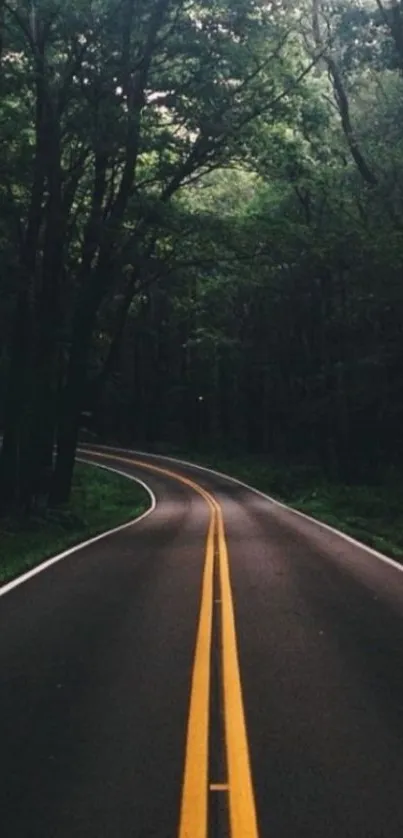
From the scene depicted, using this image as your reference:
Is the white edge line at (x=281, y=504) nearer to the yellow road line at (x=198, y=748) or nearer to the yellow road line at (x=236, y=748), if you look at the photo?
the yellow road line at (x=236, y=748)

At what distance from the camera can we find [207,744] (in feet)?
18.3

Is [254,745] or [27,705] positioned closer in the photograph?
[254,745]

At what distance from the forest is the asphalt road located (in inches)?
417

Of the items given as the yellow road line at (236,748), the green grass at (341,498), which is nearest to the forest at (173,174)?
the green grass at (341,498)

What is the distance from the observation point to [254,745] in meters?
5.56

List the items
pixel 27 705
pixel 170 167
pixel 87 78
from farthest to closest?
1. pixel 170 167
2. pixel 87 78
3. pixel 27 705

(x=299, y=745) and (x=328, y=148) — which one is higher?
(x=328, y=148)

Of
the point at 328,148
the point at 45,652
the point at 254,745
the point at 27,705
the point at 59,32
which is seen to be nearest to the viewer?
the point at 254,745

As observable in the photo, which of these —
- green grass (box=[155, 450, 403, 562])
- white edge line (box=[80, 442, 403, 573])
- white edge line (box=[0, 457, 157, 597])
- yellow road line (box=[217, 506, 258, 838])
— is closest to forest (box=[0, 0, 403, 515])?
white edge line (box=[0, 457, 157, 597])

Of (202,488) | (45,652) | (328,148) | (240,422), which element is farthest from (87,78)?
(240,422)

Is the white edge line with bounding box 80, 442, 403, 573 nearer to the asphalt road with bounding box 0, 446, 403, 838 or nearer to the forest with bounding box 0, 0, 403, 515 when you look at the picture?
the asphalt road with bounding box 0, 446, 403, 838

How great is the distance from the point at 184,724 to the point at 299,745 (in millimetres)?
790

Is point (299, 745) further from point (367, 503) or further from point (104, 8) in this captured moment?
point (367, 503)

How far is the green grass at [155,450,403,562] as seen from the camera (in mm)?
20338
